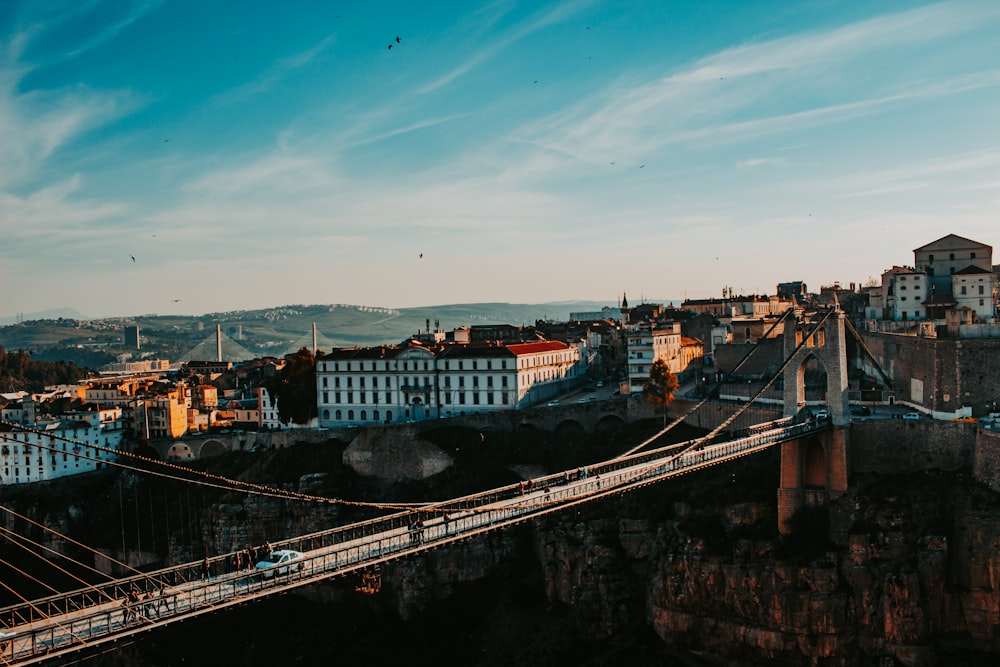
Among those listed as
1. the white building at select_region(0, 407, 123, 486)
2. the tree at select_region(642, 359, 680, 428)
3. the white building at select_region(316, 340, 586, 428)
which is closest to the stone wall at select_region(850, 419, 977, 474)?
the tree at select_region(642, 359, 680, 428)

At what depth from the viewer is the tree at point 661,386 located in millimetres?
36875

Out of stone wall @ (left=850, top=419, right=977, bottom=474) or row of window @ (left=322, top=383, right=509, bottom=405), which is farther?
row of window @ (left=322, top=383, right=509, bottom=405)

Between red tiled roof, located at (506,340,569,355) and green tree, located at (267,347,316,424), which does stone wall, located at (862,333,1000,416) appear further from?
green tree, located at (267,347,316,424)

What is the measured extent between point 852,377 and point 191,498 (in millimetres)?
29364

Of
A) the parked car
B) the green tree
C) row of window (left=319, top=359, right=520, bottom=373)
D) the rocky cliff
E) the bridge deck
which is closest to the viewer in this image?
the bridge deck

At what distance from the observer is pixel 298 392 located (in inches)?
1903

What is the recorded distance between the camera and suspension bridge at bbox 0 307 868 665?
15.3 meters

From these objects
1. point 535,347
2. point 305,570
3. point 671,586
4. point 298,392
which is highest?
point 535,347

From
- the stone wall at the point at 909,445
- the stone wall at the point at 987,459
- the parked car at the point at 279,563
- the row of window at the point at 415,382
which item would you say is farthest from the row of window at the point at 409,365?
the parked car at the point at 279,563

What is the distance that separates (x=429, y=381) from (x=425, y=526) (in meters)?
23.2

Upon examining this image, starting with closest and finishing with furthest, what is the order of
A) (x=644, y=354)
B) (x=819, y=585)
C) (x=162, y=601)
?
1. (x=162, y=601)
2. (x=819, y=585)
3. (x=644, y=354)

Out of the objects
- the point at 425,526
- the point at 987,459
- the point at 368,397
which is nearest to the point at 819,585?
the point at 987,459

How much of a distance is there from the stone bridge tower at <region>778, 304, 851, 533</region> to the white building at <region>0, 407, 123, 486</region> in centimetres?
2960

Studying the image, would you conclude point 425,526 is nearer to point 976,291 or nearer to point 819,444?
point 819,444
